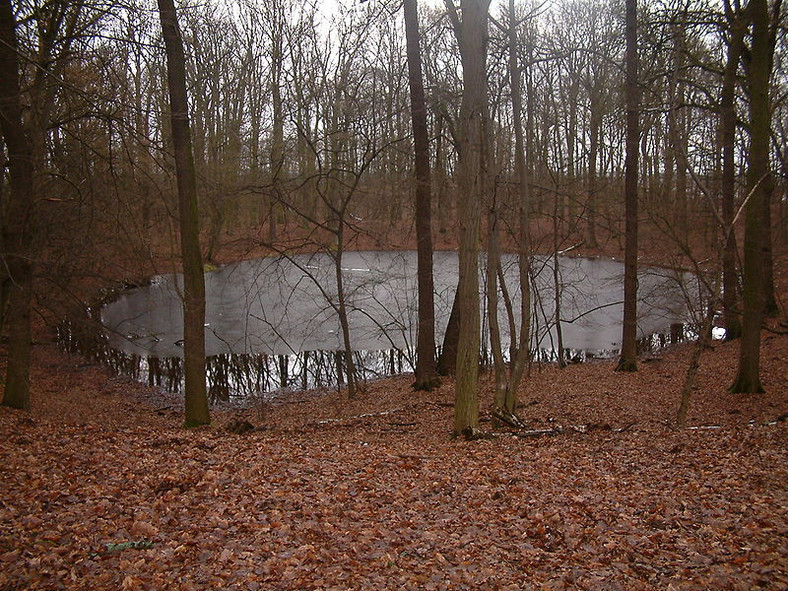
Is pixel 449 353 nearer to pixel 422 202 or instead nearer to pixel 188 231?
pixel 422 202

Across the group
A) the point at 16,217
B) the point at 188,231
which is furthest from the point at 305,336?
the point at 16,217

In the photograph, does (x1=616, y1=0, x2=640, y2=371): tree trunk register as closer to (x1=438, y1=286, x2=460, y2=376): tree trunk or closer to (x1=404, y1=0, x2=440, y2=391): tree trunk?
(x1=438, y1=286, x2=460, y2=376): tree trunk

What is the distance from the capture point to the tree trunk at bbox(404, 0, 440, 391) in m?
12.0

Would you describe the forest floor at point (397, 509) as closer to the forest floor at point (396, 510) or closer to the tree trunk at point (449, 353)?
the forest floor at point (396, 510)

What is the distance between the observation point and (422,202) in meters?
12.6

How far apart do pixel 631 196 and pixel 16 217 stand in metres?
11.1

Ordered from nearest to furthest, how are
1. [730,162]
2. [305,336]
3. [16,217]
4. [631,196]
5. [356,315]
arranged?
[16,217], [631,196], [730,162], [305,336], [356,315]

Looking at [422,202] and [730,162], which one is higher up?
[730,162]

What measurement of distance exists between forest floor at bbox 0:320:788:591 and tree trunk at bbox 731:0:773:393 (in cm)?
302

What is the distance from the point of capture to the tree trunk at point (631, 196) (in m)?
12.0

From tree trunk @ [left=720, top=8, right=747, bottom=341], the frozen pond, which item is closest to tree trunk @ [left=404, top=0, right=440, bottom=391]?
the frozen pond

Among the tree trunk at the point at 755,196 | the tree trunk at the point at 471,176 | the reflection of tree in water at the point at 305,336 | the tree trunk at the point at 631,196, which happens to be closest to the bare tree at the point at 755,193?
the tree trunk at the point at 755,196

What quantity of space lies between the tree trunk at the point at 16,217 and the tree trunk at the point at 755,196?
412 inches

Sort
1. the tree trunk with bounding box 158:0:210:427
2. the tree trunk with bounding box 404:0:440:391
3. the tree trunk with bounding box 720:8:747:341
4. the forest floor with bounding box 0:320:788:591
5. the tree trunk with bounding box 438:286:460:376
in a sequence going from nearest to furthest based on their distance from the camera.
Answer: the forest floor with bounding box 0:320:788:591 < the tree trunk with bounding box 158:0:210:427 < the tree trunk with bounding box 720:8:747:341 < the tree trunk with bounding box 404:0:440:391 < the tree trunk with bounding box 438:286:460:376
